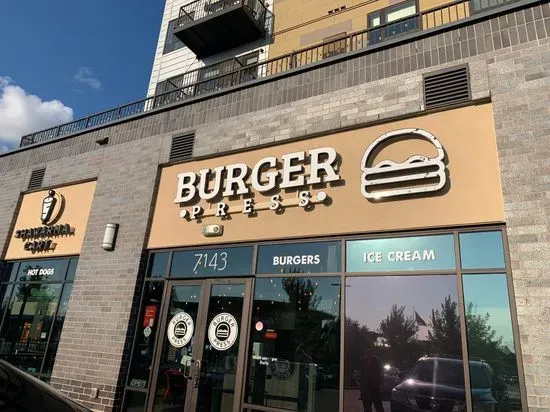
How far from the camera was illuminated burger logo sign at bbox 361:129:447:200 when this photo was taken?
621cm

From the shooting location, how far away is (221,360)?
7047mm

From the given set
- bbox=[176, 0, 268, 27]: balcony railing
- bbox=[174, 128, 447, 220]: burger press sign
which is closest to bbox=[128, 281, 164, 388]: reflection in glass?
bbox=[174, 128, 447, 220]: burger press sign

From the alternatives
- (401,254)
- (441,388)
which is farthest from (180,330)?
(441,388)

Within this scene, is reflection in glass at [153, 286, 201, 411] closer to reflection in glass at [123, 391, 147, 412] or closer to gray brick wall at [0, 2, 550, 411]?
reflection in glass at [123, 391, 147, 412]

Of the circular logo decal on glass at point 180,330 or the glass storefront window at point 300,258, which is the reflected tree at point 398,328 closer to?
the glass storefront window at point 300,258

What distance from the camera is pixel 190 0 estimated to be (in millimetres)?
15352

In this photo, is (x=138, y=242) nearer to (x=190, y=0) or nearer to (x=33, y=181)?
(x=33, y=181)

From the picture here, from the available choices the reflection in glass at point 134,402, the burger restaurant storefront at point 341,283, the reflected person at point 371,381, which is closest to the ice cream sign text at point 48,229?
the burger restaurant storefront at point 341,283

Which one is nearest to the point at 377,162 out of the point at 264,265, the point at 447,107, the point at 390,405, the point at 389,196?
the point at 389,196

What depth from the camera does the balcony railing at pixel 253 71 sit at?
29.4 ft

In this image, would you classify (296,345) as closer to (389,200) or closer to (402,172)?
(389,200)

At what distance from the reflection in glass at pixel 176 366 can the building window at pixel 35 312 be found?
3.07 meters

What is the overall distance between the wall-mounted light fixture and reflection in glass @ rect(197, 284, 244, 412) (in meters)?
3.01

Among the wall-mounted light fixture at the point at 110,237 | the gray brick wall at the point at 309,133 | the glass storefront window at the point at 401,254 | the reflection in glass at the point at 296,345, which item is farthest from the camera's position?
the wall-mounted light fixture at the point at 110,237
